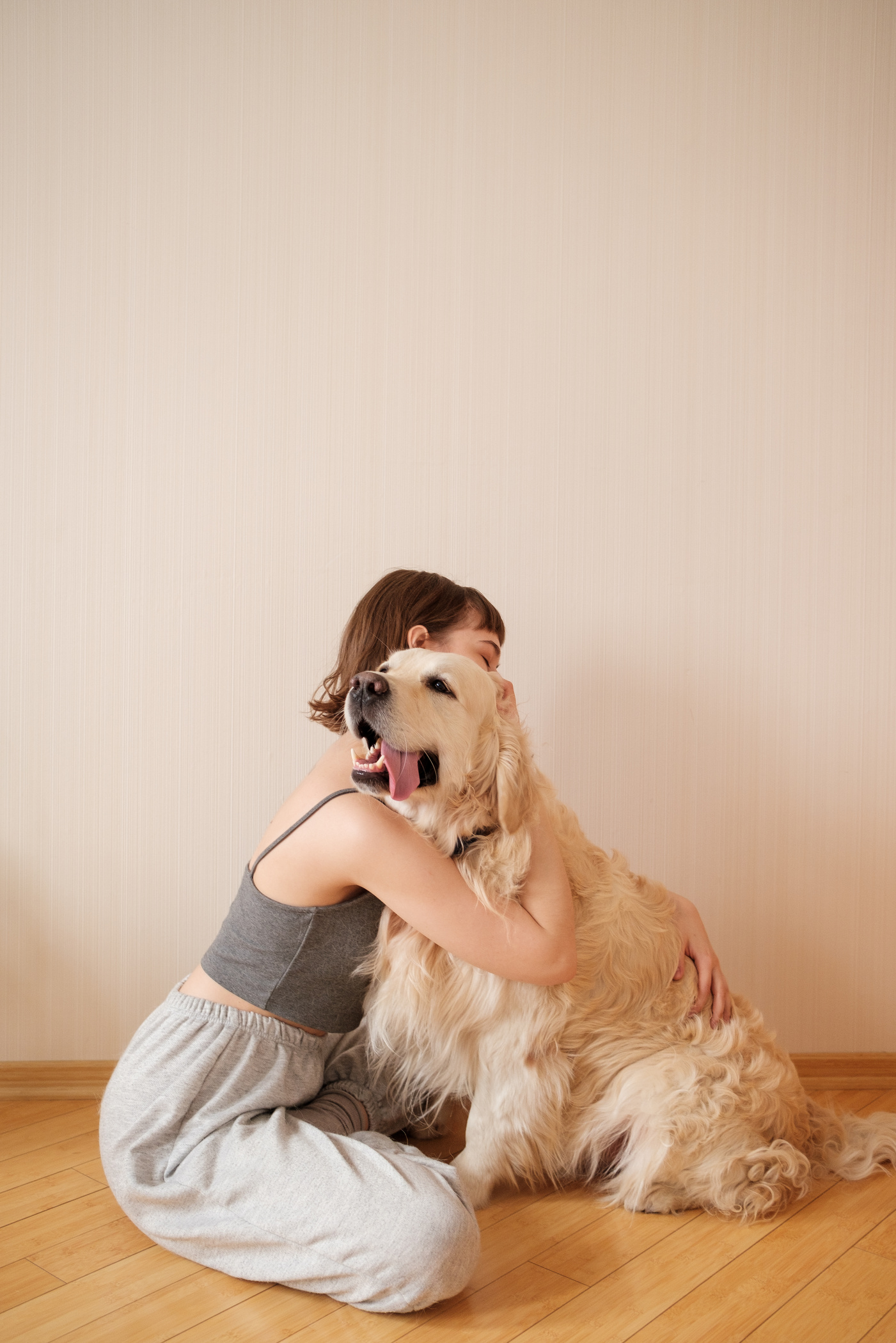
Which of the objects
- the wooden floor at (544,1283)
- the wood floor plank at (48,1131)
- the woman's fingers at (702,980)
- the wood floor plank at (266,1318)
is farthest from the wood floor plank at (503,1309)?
the wood floor plank at (48,1131)

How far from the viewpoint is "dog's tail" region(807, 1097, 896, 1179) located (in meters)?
1.78

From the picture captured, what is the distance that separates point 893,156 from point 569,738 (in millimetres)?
1689

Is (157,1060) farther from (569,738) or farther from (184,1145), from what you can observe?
(569,738)

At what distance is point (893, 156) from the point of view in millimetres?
2295

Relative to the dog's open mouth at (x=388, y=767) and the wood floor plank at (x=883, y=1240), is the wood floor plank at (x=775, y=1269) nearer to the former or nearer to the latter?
the wood floor plank at (x=883, y=1240)

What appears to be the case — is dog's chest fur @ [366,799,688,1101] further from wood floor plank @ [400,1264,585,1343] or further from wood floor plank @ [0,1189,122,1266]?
wood floor plank @ [0,1189,122,1266]

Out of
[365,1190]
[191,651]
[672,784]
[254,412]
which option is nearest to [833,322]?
[672,784]

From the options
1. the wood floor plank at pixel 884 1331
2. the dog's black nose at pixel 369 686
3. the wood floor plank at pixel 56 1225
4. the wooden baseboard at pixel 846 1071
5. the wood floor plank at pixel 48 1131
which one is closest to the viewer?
the wood floor plank at pixel 884 1331

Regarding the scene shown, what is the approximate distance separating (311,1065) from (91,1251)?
454 mm

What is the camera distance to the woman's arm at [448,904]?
151 centimetres

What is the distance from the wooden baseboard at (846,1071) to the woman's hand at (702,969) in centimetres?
70

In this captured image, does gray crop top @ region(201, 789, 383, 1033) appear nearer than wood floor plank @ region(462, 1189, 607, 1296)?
No

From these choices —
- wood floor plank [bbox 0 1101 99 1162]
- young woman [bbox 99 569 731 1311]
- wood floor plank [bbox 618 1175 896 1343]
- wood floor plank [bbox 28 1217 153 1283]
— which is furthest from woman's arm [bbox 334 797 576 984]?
wood floor plank [bbox 0 1101 99 1162]

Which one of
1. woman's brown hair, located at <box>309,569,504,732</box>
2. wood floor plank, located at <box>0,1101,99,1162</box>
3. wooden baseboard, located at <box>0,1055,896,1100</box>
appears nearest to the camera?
woman's brown hair, located at <box>309,569,504,732</box>
